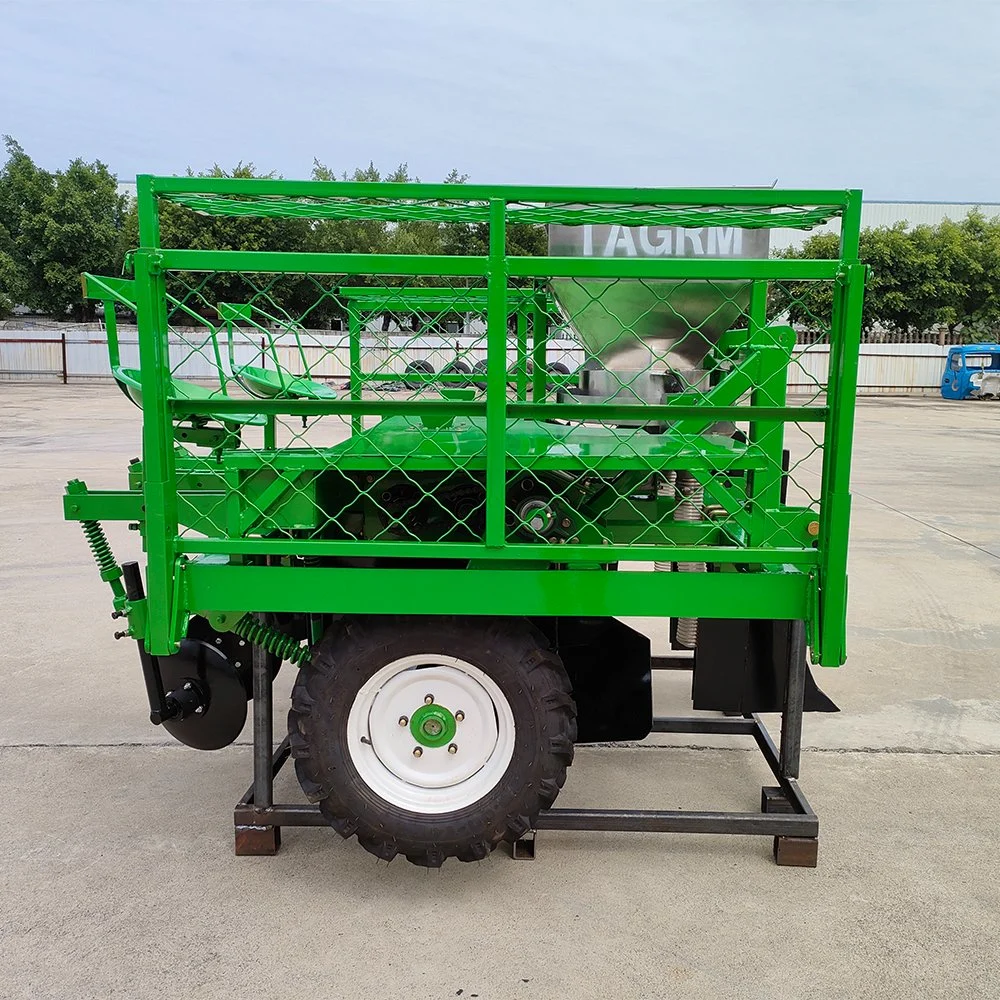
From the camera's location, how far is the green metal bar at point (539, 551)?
8.31 feet

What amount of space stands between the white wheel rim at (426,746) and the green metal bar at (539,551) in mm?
343

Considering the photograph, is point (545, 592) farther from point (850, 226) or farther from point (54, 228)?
point (54, 228)

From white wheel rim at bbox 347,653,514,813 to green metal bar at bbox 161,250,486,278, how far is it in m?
1.07

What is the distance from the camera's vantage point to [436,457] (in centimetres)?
271

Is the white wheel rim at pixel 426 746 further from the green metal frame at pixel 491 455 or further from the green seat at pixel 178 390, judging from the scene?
the green seat at pixel 178 390

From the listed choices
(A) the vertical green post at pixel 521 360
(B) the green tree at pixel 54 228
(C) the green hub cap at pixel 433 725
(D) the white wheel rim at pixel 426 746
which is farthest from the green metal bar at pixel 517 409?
(B) the green tree at pixel 54 228

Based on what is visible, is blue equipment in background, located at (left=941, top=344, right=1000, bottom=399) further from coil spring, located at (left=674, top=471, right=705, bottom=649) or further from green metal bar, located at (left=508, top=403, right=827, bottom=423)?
green metal bar, located at (left=508, top=403, right=827, bottom=423)

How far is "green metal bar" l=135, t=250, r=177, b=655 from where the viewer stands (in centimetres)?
244

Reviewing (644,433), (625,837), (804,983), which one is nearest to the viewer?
(804,983)

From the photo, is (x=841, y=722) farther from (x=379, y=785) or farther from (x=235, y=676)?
(x=235, y=676)

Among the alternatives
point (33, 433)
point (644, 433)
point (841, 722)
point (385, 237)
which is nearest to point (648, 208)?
point (644, 433)

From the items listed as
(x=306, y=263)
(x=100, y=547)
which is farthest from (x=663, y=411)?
(x=100, y=547)

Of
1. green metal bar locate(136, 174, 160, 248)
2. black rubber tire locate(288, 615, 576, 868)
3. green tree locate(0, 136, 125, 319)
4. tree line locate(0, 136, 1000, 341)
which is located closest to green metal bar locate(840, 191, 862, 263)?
black rubber tire locate(288, 615, 576, 868)

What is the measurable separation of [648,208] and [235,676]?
1979 mm
